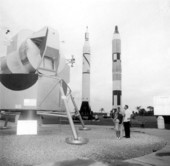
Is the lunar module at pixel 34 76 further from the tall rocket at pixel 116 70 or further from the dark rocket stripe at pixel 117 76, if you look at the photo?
the dark rocket stripe at pixel 117 76

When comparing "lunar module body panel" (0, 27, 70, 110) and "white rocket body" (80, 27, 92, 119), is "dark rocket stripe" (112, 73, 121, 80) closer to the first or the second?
"white rocket body" (80, 27, 92, 119)

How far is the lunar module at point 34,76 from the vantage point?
726 centimetres

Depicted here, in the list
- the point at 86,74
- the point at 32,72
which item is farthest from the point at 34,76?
the point at 86,74

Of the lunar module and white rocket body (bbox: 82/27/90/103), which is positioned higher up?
white rocket body (bbox: 82/27/90/103)

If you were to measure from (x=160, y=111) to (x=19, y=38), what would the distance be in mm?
16090

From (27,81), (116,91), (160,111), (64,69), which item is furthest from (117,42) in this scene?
(27,81)

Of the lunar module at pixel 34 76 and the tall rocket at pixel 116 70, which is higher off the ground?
the tall rocket at pixel 116 70

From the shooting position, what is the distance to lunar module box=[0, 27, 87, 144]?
23.8ft

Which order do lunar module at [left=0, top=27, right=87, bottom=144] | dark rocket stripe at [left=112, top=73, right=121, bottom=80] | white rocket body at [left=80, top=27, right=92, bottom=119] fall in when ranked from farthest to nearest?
white rocket body at [left=80, top=27, right=92, bottom=119] → dark rocket stripe at [left=112, top=73, right=121, bottom=80] → lunar module at [left=0, top=27, right=87, bottom=144]

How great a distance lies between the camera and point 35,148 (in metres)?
6.21

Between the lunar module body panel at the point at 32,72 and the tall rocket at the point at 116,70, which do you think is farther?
the tall rocket at the point at 116,70

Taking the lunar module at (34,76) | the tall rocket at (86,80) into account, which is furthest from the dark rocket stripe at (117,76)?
the lunar module at (34,76)

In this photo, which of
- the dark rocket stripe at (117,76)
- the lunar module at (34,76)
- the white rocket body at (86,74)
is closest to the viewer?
the lunar module at (34,76)

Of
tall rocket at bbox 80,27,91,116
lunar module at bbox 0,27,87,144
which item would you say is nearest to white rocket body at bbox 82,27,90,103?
tall rocket at bbox 80,27,91,116
